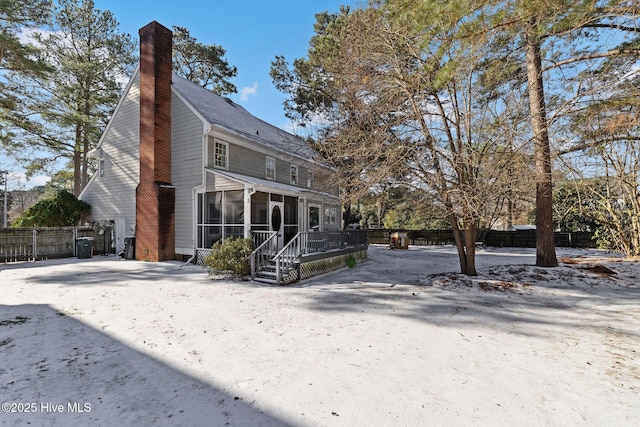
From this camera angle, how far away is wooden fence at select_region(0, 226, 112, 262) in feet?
39.2

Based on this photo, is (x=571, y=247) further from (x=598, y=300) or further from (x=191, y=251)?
(x=191, y=251)

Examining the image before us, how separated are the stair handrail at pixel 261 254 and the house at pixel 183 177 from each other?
67 cm

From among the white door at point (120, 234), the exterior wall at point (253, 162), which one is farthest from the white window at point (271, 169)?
the white door at point (120, 234)

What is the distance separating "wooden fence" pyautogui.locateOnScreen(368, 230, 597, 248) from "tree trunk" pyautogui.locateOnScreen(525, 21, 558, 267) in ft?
33.3

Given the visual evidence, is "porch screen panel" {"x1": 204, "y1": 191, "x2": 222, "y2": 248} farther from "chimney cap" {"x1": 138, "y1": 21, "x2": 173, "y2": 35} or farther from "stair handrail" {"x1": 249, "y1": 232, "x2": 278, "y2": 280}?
"chimney cap" {"x1": 138, "y1": 21, "x2": 173, "y2": 35}

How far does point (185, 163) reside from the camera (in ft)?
41.4

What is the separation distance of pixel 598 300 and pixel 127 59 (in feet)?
101

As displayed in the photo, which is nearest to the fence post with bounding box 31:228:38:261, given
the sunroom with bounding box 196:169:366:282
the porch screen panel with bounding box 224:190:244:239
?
the sunroom with bounding box 196:169:366:282

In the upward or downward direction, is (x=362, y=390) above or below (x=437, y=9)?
below

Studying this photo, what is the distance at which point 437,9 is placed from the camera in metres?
6.26

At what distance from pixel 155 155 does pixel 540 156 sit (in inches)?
580

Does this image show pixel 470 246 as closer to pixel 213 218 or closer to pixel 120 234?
pixel 213 218

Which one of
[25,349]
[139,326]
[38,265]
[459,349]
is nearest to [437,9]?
[459,349]

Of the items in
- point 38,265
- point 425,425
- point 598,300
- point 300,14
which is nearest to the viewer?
point 425,425
